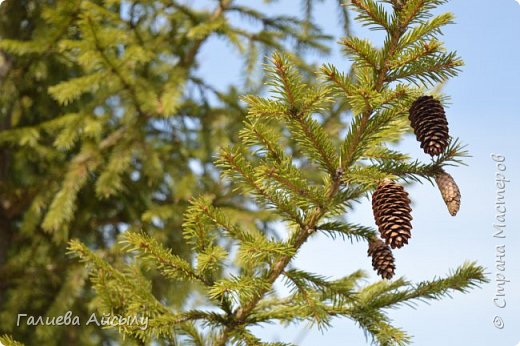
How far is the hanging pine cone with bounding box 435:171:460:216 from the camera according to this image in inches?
59.7

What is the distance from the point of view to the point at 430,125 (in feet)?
4.95

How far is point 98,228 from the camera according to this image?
4355 mm

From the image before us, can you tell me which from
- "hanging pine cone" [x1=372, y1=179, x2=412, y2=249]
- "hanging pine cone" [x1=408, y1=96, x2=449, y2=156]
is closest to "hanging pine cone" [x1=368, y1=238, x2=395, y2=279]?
"hanging pine cone" [x1=372, y1=179, x2=412, y2=249]

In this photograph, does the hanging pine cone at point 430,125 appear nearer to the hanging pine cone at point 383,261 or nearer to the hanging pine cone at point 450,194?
the hanging pine cone at point 450,194

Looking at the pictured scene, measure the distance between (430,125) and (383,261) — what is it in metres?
0.37

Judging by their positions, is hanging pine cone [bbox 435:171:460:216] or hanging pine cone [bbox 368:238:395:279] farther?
hanging pine cone [bbox 368:238:395:279]

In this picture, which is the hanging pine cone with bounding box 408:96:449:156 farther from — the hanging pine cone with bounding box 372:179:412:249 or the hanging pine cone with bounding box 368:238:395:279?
the hanging pine cone with bounding box 368:238:395:279

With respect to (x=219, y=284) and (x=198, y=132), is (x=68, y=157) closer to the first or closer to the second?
(x=198, y=132)

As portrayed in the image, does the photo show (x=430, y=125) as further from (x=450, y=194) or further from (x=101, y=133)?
(x=101, y=133)

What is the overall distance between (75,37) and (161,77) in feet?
2.10

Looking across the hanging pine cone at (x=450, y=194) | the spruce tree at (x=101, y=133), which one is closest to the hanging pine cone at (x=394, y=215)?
the hanging pine cone at (x=450, y=194)

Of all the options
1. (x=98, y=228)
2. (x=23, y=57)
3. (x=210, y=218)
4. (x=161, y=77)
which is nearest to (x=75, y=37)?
(x=23, y=57)

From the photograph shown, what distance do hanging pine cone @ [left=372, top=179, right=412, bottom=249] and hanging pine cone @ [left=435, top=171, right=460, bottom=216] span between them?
0.10 m

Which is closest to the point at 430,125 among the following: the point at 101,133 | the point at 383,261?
the point at 383,261
